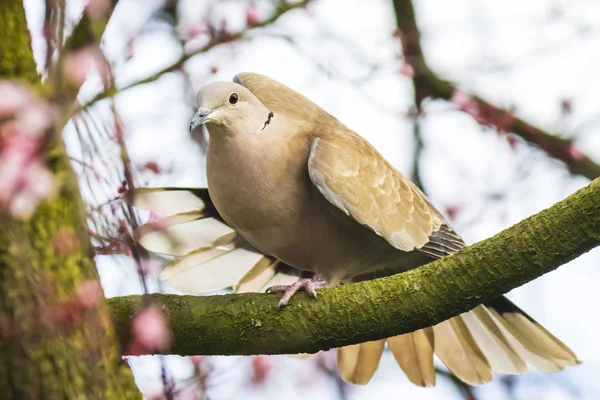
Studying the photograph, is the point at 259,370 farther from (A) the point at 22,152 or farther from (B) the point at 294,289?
(A) the point at 22,152

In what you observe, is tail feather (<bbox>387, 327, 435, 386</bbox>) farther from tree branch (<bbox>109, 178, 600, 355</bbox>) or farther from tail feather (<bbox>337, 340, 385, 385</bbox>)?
tree branch (<bbox>109, 178, 600, 355</bbox>)

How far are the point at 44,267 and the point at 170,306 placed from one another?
970mm

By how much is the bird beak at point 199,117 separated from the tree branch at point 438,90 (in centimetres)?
137

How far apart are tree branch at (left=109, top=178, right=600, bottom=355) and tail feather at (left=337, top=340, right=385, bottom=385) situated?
79 cm

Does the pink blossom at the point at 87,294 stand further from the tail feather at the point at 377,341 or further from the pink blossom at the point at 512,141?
the pink blossom at the point at 512,141

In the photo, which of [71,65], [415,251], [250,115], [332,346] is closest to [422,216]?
[415,251]

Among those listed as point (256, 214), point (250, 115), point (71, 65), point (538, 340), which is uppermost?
point (250, 115)

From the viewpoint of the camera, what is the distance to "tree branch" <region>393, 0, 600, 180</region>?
3.66 m

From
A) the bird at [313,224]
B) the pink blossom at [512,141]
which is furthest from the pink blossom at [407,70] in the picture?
the bird at [313,224]

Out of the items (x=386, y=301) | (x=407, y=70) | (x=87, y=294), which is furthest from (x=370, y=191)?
(x=87, y=294)

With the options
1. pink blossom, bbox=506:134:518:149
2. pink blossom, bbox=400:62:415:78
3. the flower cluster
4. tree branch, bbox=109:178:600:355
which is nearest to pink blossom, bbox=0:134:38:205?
the flower cluster

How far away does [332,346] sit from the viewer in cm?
228

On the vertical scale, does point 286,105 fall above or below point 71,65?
above

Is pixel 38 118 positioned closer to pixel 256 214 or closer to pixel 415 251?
pixel 256 214
